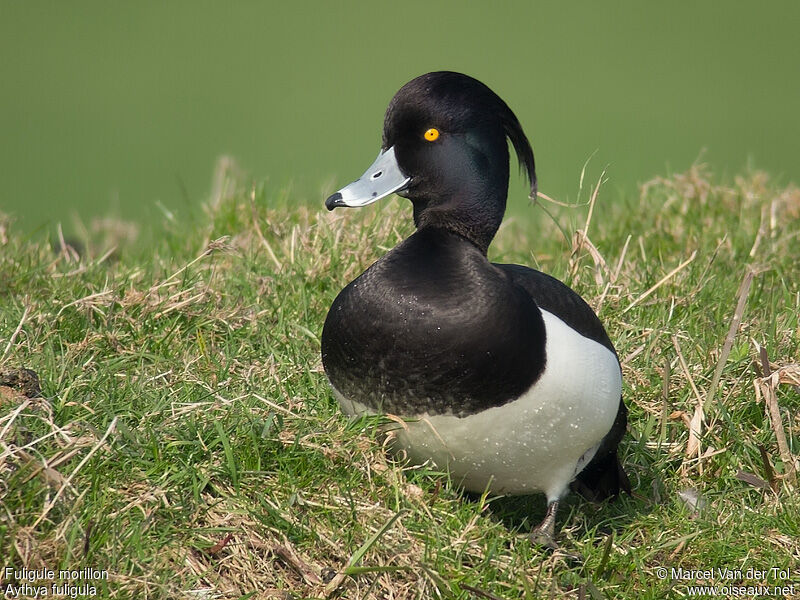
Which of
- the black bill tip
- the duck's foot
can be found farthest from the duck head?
the duck's foot

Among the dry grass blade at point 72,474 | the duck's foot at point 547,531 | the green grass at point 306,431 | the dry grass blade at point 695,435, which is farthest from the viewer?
the dry grass blade at point 695,435

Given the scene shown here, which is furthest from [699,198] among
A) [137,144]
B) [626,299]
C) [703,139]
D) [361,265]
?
[137,144]

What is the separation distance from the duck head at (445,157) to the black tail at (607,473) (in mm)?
721

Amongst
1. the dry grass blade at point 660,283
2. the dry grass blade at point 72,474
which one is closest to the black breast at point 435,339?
the dry grass blade at point 72,474

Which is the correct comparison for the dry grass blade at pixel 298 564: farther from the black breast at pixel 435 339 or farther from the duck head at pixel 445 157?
the duck head at pixel 445 157

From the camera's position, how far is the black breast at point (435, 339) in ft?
9.99

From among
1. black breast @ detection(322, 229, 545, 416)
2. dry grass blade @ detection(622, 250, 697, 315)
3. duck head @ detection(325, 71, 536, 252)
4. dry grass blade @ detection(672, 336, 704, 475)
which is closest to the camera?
black breast @ detection(322, 229, 545, 416)

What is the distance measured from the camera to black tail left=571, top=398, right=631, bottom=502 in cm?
347

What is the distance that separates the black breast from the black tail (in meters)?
0.51

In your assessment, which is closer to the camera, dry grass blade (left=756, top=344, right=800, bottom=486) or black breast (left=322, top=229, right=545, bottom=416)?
black breast (left=322, top=229, right=545, bottom=416)

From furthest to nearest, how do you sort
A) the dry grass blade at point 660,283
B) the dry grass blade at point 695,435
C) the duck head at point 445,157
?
1. the dry grass blade at point 660,283
2. the dry grass blade at point 695,435
3. the duck head at point 445,157

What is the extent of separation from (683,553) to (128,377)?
1.83 metres

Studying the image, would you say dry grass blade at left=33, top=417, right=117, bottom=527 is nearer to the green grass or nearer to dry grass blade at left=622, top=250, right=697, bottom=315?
the green grass

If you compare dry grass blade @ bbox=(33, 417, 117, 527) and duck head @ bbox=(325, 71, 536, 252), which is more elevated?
duck head @ bbox=(325, 71, 536, 252)
